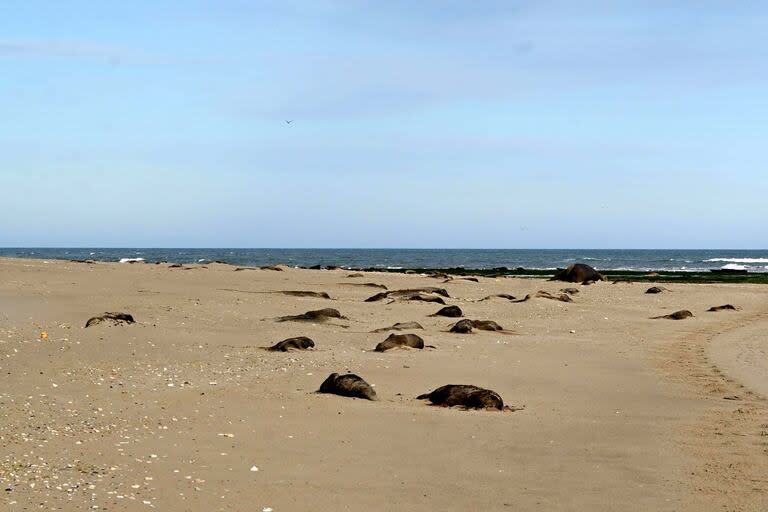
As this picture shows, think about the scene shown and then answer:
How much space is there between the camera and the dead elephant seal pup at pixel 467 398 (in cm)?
904

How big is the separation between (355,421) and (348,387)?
1.12 meters

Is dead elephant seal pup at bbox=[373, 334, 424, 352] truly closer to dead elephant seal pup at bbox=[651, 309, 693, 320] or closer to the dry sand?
the dry sand

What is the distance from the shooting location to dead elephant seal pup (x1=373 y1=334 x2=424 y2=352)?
1295cm

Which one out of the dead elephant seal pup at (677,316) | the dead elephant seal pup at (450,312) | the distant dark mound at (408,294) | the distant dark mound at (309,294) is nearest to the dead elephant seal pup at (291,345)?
the dead elephant seal pup at (450,312)

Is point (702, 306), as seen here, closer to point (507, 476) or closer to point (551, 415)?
point (551, 415)

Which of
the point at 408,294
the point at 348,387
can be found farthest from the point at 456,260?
the point at 348,387

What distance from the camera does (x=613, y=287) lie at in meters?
33.6

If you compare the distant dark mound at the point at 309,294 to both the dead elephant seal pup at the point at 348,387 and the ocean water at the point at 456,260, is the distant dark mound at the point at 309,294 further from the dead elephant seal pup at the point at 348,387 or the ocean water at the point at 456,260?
the ocean water at the point at 456,260

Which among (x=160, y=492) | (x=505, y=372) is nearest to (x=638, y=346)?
(x=505, y=372)

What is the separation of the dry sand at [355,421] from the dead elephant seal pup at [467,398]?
251 millimetres

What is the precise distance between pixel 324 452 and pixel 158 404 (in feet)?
6.98

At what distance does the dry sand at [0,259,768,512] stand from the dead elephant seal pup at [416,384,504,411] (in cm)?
25

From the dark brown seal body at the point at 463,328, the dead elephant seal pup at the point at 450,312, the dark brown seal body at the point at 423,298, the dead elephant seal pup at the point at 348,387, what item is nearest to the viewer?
the dead elephant seal pup at the point at 348,387

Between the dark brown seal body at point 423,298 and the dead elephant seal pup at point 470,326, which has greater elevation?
the dark brown seal body at point 423,298
